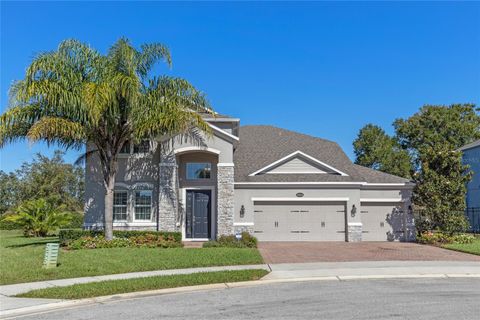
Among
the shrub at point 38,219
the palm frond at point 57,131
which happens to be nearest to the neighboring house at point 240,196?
the palm frond at point 57,131

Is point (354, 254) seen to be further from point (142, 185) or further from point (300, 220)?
point (142, 185)

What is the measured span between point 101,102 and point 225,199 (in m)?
7.73

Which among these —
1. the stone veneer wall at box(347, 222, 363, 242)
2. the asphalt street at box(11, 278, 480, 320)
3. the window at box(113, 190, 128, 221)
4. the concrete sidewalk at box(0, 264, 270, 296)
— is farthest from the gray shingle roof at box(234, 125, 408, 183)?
the asphalt street at box(11, 278, 480, 320)

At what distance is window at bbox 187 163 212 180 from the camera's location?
22812 millimetres

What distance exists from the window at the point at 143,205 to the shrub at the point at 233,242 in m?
3.84

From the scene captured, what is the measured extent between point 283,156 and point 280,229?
14.8 feet

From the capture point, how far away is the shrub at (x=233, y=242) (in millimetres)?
19344

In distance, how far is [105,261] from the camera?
13656 mm

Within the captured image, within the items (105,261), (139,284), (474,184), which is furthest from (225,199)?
(474,184)

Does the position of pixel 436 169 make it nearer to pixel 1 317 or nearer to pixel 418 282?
pixel 418 282

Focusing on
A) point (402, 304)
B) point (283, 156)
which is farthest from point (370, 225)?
point (402, 304)

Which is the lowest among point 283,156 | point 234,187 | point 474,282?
point 474,282

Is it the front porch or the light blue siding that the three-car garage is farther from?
the light blue siding

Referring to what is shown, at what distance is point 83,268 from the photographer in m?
12.4
